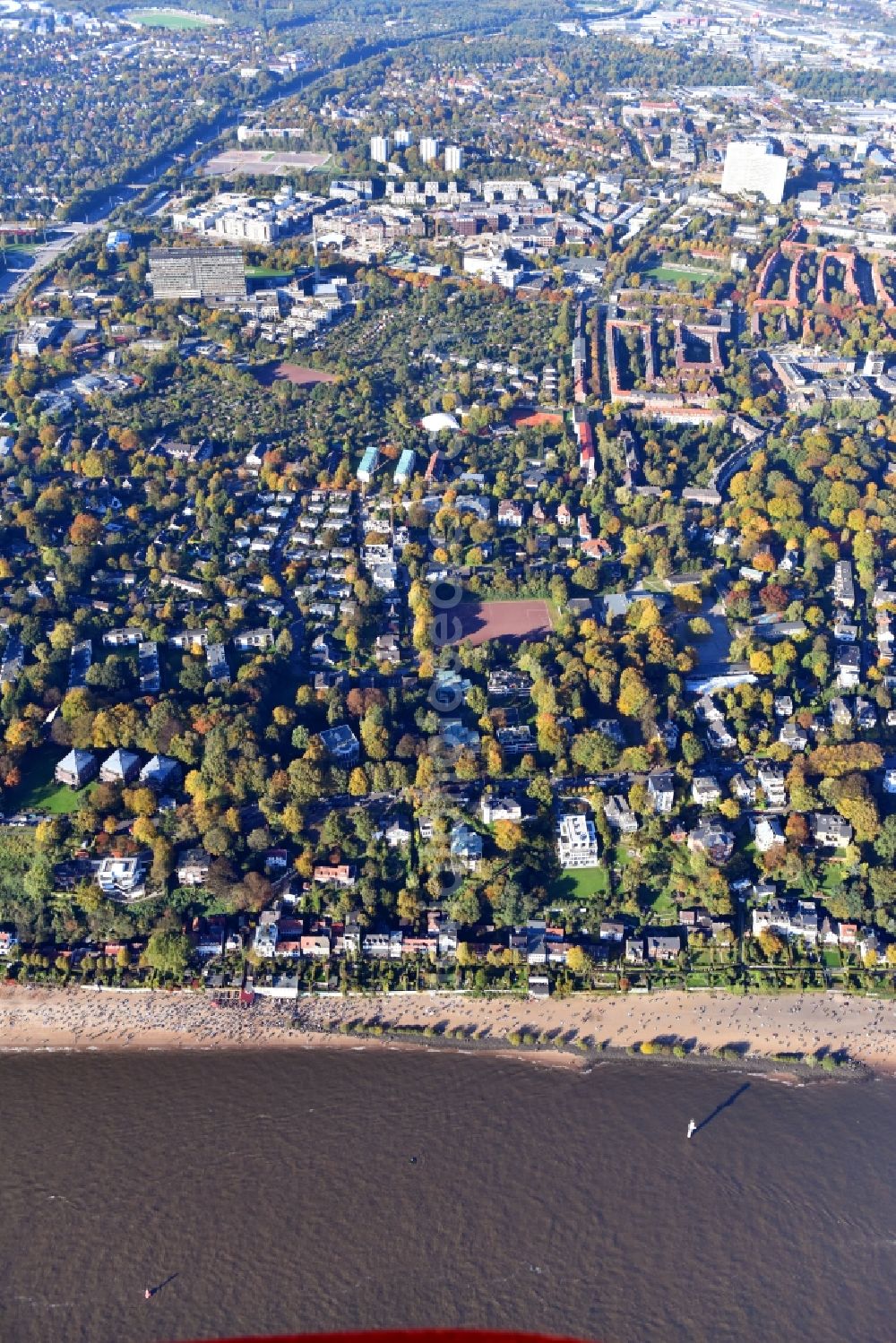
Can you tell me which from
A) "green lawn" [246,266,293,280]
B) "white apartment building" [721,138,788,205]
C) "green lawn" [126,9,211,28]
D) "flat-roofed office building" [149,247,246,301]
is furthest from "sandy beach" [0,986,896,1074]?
"green lawn" [126,9,211,28]

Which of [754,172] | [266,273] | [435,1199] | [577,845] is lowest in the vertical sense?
[435,1199]

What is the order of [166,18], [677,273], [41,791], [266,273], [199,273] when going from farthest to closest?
[166,18]
[677,273]
[266,273]
[199,273]
[41,791]

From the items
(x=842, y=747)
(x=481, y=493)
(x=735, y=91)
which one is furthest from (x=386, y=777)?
(x=735, y=91)

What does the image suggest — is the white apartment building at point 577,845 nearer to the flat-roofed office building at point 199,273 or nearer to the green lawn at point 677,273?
the flat-roofed office building at point 199,273

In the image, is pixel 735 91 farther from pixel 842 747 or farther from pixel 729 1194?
pixel 729 1194

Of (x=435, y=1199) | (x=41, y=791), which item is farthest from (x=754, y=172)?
(x=435, y=1199)

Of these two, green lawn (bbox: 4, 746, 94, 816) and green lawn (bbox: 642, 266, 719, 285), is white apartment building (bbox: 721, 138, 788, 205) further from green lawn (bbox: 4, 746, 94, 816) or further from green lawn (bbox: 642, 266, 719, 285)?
green lawn (bbox: 4, 746, 94, 816)

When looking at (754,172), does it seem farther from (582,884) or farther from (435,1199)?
(435,1199)
